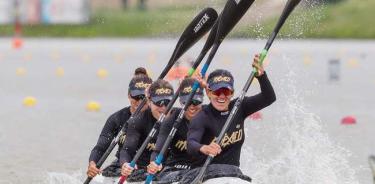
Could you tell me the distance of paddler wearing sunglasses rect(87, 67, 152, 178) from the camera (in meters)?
12.7

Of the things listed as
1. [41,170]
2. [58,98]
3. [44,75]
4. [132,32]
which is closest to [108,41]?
[132,32]

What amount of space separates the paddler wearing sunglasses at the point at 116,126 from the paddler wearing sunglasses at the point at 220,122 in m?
1.37

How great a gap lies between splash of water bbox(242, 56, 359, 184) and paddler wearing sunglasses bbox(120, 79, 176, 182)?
2263 millimetres

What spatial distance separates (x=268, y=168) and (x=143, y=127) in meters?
3.33

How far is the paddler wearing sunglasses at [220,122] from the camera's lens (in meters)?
11.1

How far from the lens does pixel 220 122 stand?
11359 mm

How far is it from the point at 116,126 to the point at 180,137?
1423 millimetres

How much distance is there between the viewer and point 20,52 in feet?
146

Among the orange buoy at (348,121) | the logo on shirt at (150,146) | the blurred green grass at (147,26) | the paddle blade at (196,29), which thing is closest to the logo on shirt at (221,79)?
the logo on shirt at (150,146)

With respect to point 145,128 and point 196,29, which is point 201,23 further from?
point 145,128

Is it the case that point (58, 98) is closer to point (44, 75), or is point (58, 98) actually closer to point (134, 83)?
point (44, 75)

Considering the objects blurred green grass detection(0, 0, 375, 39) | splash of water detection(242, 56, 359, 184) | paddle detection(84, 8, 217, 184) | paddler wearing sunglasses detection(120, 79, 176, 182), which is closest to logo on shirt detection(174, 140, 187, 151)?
paddler wearing sunglasses detection(120, 79, 176, 182)

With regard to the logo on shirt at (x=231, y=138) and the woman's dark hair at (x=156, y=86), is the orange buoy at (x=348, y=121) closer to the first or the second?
the woman's dark hair at (x=156, y=86)

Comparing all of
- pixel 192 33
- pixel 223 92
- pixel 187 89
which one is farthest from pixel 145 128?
pixel 192 33
